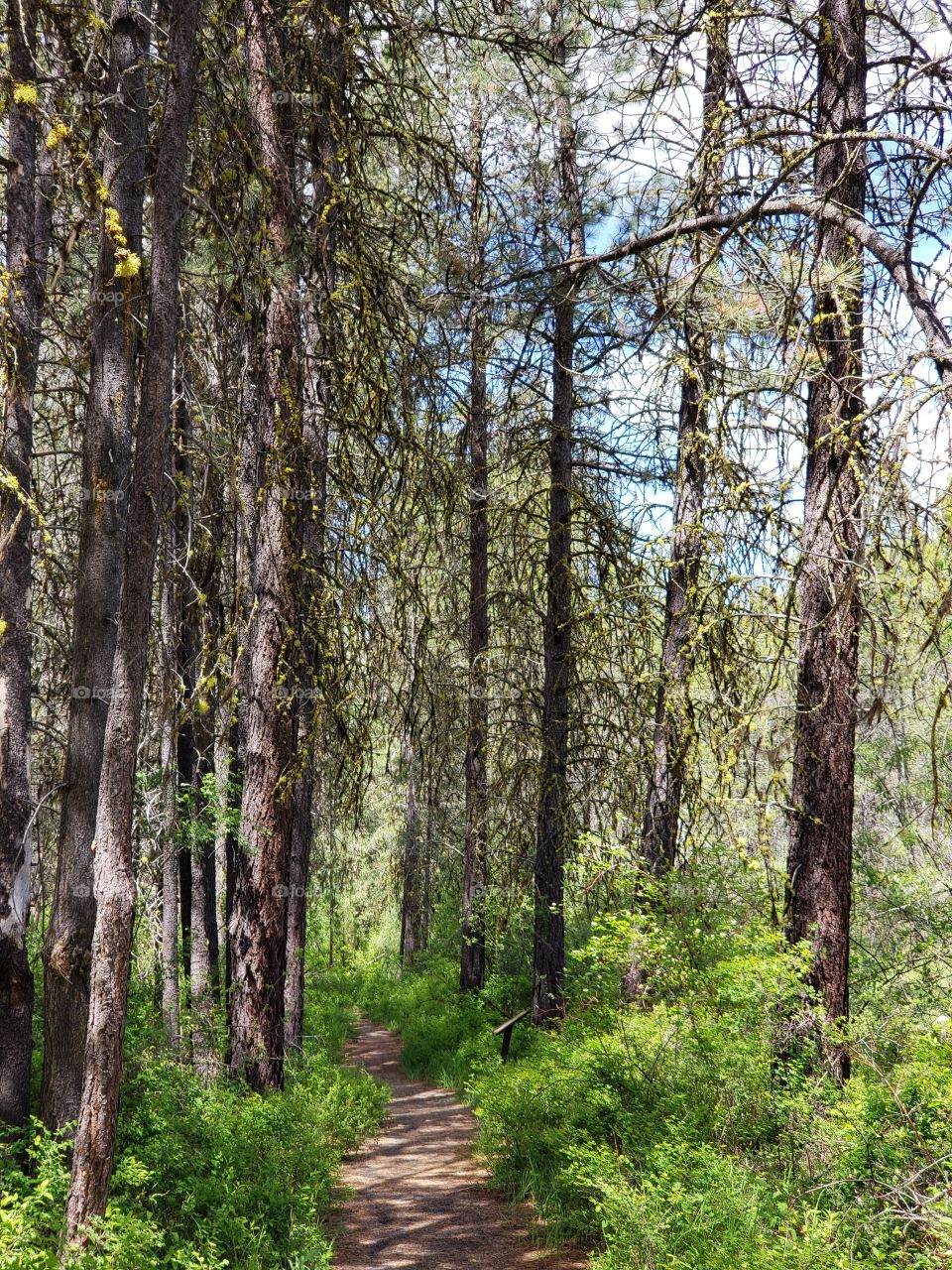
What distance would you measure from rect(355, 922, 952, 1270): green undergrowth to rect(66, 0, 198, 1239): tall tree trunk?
289 centimetres

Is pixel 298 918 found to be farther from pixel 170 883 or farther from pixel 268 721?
pixel 268 721

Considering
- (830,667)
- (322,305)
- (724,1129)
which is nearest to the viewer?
(724,1129)

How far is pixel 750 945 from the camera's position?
6.25 m

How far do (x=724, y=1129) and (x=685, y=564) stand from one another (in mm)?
5322

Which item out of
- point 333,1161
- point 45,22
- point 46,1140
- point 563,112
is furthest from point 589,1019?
point 563,112

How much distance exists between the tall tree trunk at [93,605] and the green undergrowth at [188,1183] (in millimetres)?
604

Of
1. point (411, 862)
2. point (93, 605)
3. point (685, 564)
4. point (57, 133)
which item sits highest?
point (57, 133)

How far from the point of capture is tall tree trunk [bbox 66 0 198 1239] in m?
4.18

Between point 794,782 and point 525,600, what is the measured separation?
5425 millimetres

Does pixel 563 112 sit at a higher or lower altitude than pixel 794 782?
higher

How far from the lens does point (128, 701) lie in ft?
14.3

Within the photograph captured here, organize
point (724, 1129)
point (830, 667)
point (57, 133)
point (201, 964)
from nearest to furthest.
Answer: point (57, 133), point (724, 1129), point (830, 667), point (201, 964)

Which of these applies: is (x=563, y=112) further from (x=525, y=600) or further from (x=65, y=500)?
(x=65, y=500)

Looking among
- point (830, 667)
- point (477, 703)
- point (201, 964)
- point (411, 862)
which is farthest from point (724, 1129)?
point (411, 862)
